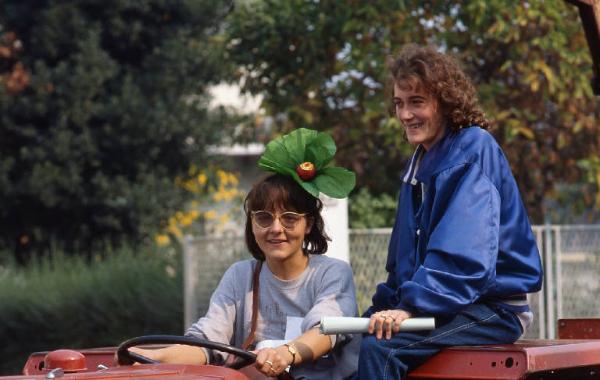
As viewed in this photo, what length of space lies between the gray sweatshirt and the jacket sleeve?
1.46 feet

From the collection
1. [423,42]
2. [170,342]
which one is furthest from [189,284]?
[170,342]

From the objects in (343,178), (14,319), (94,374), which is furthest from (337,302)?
(14,319)

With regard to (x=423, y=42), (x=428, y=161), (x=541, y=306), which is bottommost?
(x=541, y=306)

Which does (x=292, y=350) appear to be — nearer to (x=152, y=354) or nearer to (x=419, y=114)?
(x=152, y=354)

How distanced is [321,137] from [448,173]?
0.75 meters

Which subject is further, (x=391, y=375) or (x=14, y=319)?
(x=14, y=319)

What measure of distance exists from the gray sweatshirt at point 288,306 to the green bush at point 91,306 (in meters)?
6.16

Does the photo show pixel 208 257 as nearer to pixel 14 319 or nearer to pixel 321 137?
pixel 14 319

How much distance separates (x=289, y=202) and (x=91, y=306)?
23.3 ft

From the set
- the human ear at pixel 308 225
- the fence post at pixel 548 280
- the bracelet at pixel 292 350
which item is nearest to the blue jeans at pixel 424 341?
the bracelet at pixel 292 350

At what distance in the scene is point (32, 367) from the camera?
4633 millimetres

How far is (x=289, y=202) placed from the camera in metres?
4.75

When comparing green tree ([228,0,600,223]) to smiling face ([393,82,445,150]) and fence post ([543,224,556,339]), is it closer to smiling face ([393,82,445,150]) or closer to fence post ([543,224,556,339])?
fence post ([543,224,556,339])

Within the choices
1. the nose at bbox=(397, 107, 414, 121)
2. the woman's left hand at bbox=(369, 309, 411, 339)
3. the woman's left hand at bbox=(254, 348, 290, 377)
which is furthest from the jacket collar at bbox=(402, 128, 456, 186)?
the woman's left hand at bbox=(254, 348, 290, 377)
